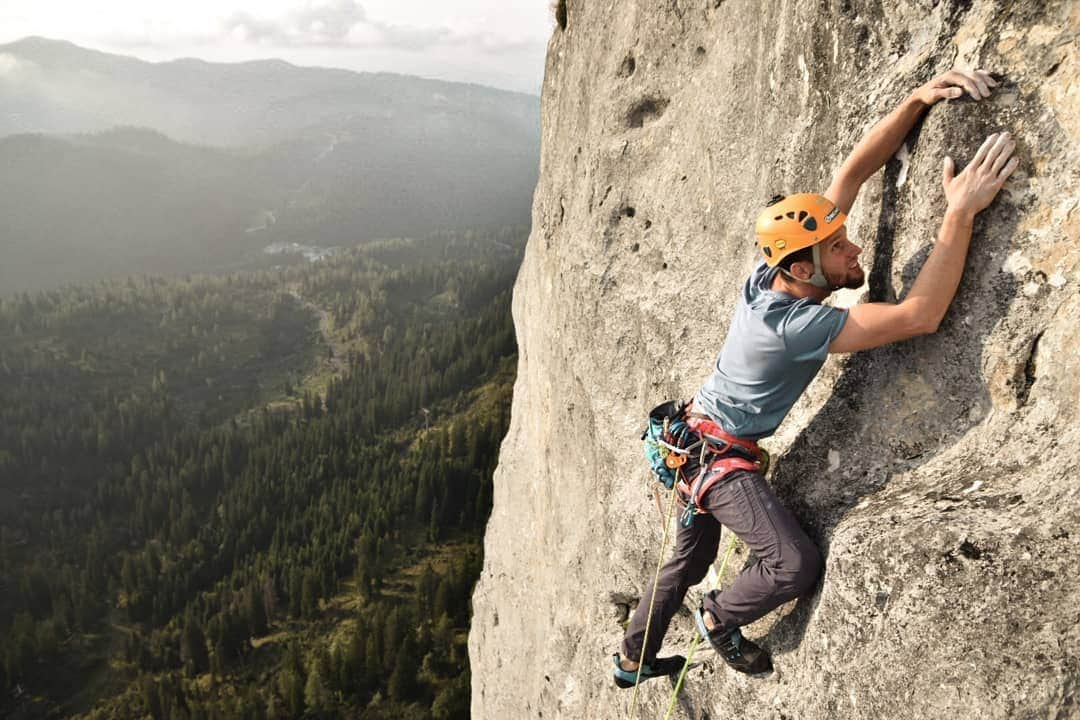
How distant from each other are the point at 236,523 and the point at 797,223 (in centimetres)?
12316

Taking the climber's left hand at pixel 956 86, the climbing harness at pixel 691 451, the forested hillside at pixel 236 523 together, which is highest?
the climber's left hand at pixel 956 86

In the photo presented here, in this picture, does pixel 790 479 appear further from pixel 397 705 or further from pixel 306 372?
pixel 306 372

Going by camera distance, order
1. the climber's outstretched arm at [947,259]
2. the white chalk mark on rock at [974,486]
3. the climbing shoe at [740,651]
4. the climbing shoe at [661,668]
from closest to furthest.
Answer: the climber's outstretched arm at [947,259] → the white chalk mark on rock at [974,486] → the climbing shoe at [740,651] → the climbing shoe at [661,668]

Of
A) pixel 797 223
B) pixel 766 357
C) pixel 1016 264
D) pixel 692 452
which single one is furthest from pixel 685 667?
pixel 1016 264

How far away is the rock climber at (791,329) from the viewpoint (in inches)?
214

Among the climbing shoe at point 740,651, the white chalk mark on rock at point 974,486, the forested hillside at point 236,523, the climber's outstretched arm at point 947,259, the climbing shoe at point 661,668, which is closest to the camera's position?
the climber's outstretched arm at point 947,259

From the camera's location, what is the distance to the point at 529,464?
699 inches

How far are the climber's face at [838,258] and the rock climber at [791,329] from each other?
0.01 m

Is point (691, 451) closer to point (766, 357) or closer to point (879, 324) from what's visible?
point (766, 357)

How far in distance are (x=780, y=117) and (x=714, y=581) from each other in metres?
5.91

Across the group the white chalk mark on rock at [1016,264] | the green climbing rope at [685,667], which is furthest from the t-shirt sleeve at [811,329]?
the green climbing rope at [685,667]

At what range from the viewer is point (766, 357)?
6062mm

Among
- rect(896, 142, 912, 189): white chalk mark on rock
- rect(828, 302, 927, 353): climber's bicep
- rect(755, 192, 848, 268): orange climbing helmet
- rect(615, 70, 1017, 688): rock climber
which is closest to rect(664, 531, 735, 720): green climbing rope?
rect(615, 70, 1017, 688): rock climber

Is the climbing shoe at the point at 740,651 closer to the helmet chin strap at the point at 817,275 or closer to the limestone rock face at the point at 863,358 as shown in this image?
the limestone rock face at the point at 863,358
